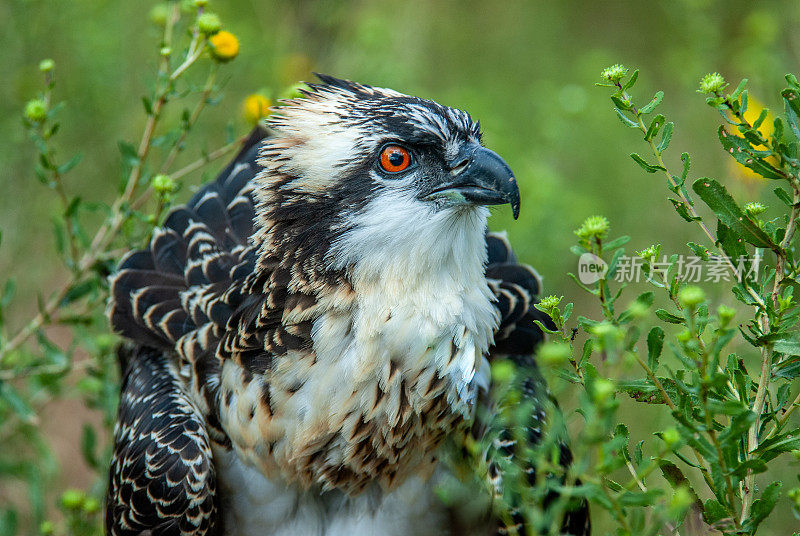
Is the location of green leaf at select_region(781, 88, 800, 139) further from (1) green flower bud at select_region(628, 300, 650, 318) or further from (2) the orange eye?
(2) the orange eye

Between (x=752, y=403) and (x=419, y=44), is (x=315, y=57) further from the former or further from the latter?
(x=752, y=403)

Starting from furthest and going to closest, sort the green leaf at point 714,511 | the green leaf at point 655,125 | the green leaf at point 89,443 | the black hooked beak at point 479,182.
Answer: the green leaf at point 89,443
the black hooked beak at point 479,182
the green leaf at point 655,125
the green leaf at point 714,511

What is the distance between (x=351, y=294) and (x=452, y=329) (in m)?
0.43

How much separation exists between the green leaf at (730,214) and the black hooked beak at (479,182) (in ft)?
2.45

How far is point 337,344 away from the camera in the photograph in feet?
11.3

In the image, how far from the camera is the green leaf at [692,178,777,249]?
279 centimetres

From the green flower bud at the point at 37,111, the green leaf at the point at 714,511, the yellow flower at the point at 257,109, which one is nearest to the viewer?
the green leaf at the point at 714,511

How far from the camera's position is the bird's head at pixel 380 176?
338cm

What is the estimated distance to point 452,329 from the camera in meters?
3.36

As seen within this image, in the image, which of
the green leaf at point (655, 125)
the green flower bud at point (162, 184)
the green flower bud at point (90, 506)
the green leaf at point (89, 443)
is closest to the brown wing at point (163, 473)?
the green flower bud at point (90, 506)

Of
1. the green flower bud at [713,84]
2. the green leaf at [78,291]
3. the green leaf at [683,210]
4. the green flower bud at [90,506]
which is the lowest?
the green flower bud at [90,506]

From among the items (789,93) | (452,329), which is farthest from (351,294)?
(789,93)

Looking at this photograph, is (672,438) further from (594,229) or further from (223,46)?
(223,46)

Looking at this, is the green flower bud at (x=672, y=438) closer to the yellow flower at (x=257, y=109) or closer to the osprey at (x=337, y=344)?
the osprey at (x=337, y=344)
